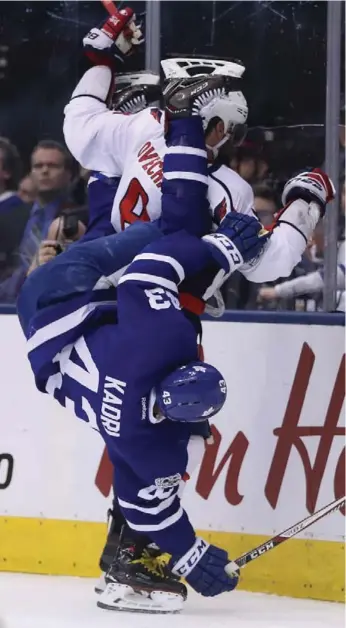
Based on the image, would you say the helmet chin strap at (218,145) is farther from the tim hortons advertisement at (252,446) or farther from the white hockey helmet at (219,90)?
the tim hortons advertisement at (252,446)

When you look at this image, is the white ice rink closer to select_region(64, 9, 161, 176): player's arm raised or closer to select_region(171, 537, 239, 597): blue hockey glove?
select_region(171, 537, 239, 597): blue hockey glove

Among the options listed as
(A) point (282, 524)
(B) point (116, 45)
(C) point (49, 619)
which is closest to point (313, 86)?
(B) point (116, 45)

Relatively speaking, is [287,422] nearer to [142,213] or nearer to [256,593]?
[256,593]

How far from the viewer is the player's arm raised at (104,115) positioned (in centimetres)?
336

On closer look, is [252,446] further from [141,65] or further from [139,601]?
[141,65]

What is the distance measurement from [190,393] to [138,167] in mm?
598

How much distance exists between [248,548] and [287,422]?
1.07ft

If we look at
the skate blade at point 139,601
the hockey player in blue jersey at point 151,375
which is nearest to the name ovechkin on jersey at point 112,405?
the hockey player in blue jersey at point 151,375

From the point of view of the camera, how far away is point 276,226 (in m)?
3.14

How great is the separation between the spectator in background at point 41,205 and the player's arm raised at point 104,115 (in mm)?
645

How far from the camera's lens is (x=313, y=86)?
3861 mm

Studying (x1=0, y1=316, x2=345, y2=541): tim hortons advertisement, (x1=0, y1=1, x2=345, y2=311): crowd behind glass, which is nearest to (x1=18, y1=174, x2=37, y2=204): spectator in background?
(x1=0, y1=1, x2=345, y2=311): crowd behind glass

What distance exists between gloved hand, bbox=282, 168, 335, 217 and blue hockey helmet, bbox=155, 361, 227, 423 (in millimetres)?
470

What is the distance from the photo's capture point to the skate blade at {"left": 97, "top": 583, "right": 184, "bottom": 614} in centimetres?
326
